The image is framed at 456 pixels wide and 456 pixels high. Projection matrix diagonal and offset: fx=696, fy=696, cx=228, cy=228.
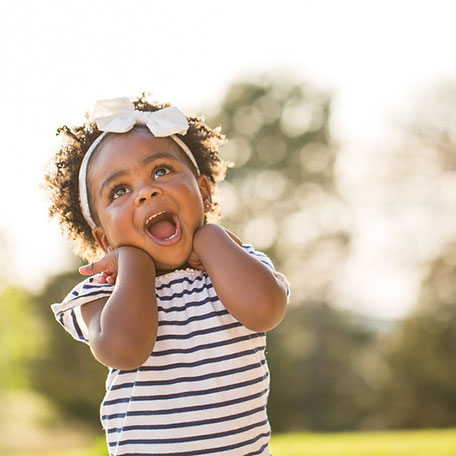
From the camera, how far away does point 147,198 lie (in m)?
2.24

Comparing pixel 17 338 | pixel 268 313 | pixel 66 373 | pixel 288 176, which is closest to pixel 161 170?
pixel 268 313

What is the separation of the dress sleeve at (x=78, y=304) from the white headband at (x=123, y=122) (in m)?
0.34

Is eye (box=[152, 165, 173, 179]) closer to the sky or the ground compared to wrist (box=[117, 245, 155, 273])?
closer to the sky

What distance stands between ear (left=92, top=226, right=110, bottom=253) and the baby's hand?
22 centimetres

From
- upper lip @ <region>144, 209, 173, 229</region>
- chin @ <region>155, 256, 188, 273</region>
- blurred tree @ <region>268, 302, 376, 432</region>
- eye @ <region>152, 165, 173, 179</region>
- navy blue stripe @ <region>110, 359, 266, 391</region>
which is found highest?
eye @ <region>152, 165, 173, 179</region>

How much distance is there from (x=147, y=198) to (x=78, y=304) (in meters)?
0.40

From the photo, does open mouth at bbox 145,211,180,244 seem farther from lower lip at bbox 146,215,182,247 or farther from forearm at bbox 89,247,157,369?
forearm at bbox 89,247,157,369

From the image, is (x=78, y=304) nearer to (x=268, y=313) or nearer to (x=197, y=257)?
(x=197, y=257)

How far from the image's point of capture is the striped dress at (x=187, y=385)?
2102 mm

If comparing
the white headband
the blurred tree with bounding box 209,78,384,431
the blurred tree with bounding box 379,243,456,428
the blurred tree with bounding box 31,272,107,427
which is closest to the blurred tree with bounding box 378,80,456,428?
the blurred tree with bounding box 379,243,456,428

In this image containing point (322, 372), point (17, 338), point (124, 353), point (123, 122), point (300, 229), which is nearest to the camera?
point (124, 353)

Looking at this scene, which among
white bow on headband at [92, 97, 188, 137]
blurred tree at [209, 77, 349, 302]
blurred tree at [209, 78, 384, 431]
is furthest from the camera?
blurred tree at [209, 77, 349, 302]

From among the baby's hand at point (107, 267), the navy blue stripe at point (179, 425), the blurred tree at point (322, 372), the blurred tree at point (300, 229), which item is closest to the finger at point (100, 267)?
the baby's hand at point (107, 267)

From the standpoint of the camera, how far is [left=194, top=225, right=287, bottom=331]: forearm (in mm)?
2068
